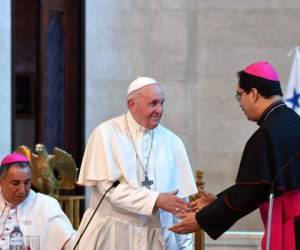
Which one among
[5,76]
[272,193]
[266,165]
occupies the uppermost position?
[5,76]

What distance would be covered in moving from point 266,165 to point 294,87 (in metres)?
4.43

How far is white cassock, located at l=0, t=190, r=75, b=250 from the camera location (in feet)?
20.7

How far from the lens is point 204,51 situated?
10.1m

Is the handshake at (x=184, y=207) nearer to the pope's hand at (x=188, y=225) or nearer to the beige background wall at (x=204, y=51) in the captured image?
the pope's hand at (x=188, y=225)

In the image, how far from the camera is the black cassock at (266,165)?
4.97 meters

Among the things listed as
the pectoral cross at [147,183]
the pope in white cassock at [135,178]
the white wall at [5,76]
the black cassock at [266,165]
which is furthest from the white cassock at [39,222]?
the white wall at [5,76]

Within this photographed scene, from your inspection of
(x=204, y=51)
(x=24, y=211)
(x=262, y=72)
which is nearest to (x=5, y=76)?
(x=204, y=51)

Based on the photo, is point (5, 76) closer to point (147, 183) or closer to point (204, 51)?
point (204, 51)

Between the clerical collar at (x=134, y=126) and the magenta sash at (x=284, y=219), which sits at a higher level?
the clerical collar at (x=134, y=126)

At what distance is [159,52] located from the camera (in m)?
10.2

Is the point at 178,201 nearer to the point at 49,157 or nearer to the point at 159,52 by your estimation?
the point at 49,157

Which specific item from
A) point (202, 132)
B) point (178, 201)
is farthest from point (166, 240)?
point (202, 132)

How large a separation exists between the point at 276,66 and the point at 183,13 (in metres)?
1.10

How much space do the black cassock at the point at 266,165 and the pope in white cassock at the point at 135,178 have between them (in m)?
Result: 0.84
